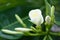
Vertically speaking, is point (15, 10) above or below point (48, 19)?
above

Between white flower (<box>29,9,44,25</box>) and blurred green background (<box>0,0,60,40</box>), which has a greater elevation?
blurred green background (<box>0,0,60,40</box>)

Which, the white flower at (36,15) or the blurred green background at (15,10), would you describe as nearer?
the white flower at (36,15)

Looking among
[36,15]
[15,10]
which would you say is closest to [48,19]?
[36,15]

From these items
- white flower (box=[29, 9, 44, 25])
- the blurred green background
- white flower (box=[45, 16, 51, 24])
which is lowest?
white flower (box=[45, 16, 51, 24])

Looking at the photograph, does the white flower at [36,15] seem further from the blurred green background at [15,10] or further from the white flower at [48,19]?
the blurred green background at [15,10]

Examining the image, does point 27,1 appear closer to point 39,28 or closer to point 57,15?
point 57,15

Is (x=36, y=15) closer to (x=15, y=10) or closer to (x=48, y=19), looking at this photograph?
(x=48, y=19)

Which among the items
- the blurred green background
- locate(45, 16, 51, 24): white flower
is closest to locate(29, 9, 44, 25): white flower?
locate(45, 16, 51, 24): white flower

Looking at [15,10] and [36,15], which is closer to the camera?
[36,15]

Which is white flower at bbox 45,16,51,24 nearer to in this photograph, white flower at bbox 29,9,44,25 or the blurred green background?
white flower at bbox 29,9,44,25

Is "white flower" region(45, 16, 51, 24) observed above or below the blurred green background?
below

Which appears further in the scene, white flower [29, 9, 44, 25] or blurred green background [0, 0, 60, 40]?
blurred green background [0, 0, 60, 40]

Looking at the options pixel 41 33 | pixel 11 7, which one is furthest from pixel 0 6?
pixel 41 33

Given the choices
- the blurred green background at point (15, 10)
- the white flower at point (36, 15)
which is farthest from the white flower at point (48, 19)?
the blurred green background at point (15, 10)
